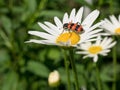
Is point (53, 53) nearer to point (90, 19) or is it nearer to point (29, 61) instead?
point (29, 61)

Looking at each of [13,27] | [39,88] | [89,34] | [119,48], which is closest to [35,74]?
[39,88]

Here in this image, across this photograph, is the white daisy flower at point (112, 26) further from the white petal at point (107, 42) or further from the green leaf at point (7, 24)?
the green leaf at point (7, 24)

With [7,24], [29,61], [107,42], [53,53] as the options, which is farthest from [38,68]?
[53,53]

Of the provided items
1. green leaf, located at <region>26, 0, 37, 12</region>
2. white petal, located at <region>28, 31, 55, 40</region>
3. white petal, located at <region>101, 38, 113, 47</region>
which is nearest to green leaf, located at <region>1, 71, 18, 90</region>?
green leaf, located at <region>26, 0, 37, 12</region>

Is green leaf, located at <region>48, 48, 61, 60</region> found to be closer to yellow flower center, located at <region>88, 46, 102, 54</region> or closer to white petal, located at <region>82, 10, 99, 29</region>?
yellow flower center, located at <region>88, 46, 102, 54</region>

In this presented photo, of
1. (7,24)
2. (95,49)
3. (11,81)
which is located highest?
(7,24)

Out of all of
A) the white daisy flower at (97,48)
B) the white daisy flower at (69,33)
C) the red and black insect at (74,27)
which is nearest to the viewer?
the white daisy flower at (69,33)

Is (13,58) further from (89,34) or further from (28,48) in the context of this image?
(89,34)

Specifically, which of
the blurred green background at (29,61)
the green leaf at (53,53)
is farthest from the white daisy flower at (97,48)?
the green leaf at (53,53)
